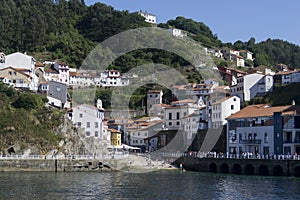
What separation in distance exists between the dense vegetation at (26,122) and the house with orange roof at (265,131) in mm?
23229

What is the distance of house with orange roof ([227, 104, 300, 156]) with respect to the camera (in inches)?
2539

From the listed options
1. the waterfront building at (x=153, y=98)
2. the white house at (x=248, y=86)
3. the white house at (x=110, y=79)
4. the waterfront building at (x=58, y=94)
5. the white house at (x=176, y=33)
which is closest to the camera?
the waterfront building at (x=58, y=94)

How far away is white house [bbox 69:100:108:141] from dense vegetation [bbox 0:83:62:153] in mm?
3730

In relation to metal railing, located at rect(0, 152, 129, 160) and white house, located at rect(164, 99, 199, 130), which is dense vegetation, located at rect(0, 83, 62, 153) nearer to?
metal railing, located at rect(0, 152, 129, 160)

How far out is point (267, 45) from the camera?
198 meters

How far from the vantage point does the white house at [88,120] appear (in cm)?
7994

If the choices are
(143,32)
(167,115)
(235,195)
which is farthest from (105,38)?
(235,195)

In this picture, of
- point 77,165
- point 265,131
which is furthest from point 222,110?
point 77,165

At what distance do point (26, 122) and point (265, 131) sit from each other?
98.9ft

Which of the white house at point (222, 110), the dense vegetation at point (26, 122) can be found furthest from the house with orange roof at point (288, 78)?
the dense vegetation at point (26, 122)

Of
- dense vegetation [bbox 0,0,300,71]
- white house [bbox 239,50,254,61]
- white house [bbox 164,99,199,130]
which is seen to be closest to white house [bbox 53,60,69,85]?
dense vegetation [bbox 0,0,300,71]

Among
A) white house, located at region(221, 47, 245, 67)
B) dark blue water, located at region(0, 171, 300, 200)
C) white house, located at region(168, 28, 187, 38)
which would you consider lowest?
dark blue water, located at region(0, 171, 300, 200)

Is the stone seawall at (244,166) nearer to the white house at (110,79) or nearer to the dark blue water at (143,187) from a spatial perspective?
the dark blue water at (143,187)

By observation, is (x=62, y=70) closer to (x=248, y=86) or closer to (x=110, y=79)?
(x=110, y=79)
